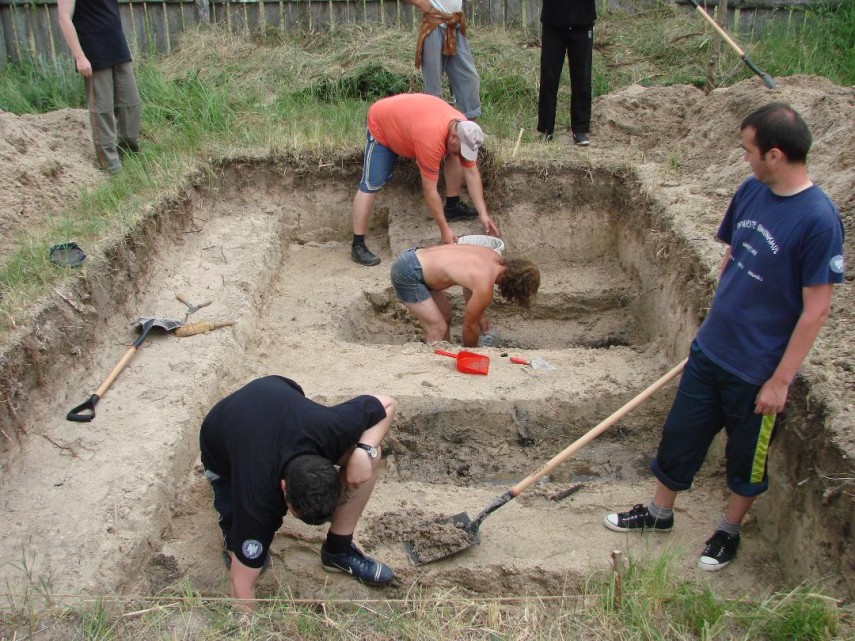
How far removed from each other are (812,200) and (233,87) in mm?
6765

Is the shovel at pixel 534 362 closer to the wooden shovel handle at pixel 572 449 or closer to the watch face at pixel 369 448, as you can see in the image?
the wooden shovel handle at pixel 572 449

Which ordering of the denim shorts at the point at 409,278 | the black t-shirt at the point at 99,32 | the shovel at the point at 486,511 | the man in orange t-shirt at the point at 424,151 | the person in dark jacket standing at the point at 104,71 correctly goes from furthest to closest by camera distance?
the black t-shirt at the point at 99,32
the person in dark jacket standing at the point at 104,71
the man in orange t-shirt at the point at 424,151
the denim shorts at the point at 409,278
the shovel at the point at 486,511

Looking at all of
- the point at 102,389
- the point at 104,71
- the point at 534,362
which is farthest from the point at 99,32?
the point at 534,362

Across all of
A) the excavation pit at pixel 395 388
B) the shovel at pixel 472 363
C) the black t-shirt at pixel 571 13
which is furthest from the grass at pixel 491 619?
the black t-shirt at pixel 571 13

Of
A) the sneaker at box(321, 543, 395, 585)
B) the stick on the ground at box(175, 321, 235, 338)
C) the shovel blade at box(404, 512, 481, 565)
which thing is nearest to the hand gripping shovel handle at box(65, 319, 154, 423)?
the stick on the ground at box(175, 321, 235, 338)

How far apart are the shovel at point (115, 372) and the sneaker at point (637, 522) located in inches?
105

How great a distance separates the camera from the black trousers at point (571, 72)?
22.6ft

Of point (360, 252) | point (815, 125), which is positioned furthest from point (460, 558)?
point (815, 125)

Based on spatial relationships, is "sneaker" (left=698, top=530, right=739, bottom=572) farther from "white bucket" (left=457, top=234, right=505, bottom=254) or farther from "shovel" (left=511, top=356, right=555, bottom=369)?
"white bucket" (left=457, top=234, right=505, bottom=254)

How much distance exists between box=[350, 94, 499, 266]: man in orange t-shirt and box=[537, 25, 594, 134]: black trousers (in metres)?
1.19

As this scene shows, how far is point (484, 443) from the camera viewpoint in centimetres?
474

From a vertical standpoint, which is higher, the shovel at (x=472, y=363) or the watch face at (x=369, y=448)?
the watch face at (x=369, y=448)

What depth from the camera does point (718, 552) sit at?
3.56 m

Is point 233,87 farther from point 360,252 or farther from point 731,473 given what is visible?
point 731,473
